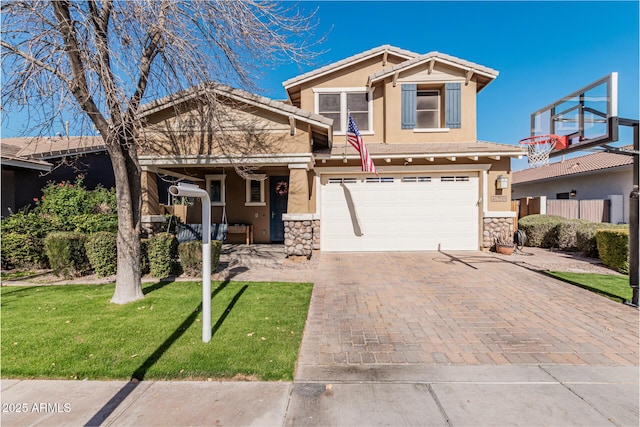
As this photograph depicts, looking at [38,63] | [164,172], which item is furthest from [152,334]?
[164,172]

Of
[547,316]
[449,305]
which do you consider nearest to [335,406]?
[449,305]

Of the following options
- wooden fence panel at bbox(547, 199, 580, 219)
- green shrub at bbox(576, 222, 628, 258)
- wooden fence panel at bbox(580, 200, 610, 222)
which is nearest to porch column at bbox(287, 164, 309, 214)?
green shrub at bbox(576, 222, 628, 258)

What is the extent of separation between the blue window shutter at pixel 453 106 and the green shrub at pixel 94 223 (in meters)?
12.0

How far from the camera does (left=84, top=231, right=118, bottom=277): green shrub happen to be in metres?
6.95

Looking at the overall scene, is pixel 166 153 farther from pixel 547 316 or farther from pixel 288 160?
pixel 547 316

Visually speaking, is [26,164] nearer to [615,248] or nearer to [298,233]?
[298,233]

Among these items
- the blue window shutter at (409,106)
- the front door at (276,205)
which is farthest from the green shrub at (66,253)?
the blue window shutter at (409,106)

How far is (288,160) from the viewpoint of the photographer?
27.8ft

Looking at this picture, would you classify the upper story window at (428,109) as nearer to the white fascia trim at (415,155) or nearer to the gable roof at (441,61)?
the gable roof at (441,61)

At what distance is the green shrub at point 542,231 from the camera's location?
1100cm

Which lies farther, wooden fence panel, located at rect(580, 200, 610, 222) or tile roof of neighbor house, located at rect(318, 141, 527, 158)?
wooden fence panel, located at rect(580, 200, 610, 222)

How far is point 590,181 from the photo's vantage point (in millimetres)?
15305

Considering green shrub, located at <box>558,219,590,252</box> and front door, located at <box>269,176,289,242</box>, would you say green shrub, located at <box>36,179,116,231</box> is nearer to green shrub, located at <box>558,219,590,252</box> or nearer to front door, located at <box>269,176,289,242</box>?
front door, located at <box>269,176,289,242</box>

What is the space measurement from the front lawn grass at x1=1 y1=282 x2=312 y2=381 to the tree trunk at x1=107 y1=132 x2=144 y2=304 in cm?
29
